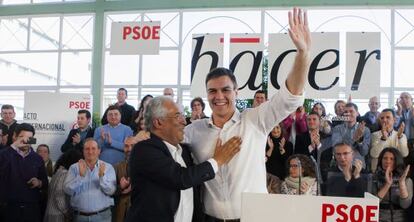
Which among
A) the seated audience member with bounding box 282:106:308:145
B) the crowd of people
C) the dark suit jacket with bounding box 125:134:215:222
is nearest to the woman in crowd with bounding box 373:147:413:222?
the crowd of people

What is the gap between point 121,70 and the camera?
10430mm

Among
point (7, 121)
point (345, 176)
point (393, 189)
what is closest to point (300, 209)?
point (345, 176)

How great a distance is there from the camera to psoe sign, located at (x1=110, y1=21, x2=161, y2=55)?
586 cm

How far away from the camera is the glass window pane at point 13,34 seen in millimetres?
11109

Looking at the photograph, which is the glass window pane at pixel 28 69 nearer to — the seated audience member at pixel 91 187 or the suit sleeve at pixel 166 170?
the seated audience member at pixel 91 187

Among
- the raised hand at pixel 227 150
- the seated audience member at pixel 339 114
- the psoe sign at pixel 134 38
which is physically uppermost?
the psoe sign at pixel 134 38

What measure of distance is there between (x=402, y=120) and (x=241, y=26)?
5511 mm

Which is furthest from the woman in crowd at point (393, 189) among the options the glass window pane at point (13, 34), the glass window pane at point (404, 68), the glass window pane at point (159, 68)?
the glass window pane at point (13, 34)

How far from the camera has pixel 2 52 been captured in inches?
440

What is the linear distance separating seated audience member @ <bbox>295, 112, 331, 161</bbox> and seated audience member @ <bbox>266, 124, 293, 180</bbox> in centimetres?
12

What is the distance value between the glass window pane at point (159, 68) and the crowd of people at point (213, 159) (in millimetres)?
3850

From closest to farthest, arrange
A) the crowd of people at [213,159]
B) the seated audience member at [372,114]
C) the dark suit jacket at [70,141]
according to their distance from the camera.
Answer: the crowd of people at [213,159], the seated audience member at [372,114], the dark suit jacket at [70,141]

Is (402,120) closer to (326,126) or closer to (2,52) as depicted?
(326,126)

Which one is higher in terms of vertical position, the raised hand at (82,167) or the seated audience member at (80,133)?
the seated audience member at (80,133)
